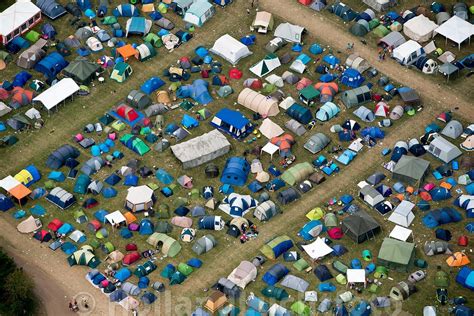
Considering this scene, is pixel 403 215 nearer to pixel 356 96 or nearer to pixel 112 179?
pixel 356 96

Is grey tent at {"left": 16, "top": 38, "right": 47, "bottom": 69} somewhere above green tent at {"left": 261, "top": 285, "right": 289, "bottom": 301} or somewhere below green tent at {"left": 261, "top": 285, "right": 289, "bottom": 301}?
above

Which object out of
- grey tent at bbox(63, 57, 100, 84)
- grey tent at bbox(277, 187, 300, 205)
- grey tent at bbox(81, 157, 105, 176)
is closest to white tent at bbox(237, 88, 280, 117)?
grey tent at bbox(277, 187, 300, 205)

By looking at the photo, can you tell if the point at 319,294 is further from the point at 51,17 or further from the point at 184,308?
the point at 51,17

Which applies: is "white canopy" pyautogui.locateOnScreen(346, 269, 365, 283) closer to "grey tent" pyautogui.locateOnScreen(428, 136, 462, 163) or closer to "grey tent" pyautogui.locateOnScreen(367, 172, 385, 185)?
"grey tent" pyautogui.locateOnScreen(367, 172, 385, 185)

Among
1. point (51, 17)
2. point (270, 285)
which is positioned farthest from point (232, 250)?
point (51, 17)

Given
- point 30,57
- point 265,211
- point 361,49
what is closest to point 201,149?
point 265,211

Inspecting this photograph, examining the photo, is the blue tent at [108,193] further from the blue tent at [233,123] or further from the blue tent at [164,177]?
the blue tent at [233,123]

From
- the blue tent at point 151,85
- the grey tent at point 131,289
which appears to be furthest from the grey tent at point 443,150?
the grey tent at point 131,289
